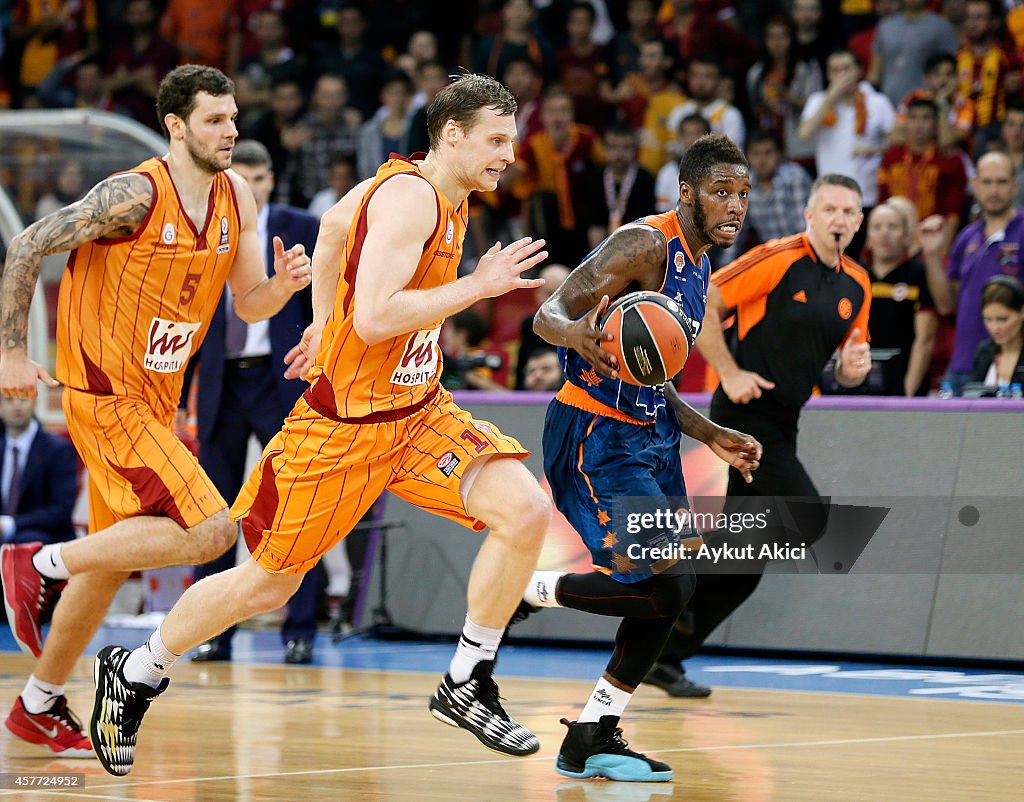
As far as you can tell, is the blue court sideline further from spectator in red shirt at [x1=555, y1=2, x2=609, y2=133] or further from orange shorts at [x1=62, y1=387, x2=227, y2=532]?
spectator in red shirt at [x1=555, y1=2, x2=609, y2=133]

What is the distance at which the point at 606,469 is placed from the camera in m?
5.66

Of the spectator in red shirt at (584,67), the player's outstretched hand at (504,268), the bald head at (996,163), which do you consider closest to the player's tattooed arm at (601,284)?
the player's outstretched hand at (504,268)

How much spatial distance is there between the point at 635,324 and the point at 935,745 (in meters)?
2.30

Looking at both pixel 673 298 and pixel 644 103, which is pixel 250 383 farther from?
pixel 644 103

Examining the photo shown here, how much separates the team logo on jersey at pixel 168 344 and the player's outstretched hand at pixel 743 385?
263 centimetres

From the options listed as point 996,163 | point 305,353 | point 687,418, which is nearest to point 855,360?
point 687,418

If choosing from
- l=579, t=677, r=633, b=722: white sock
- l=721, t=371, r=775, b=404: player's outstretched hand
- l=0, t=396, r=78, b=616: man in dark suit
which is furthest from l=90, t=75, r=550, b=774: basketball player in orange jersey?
l=0, t=396, r=78, b=616: man in dark suit

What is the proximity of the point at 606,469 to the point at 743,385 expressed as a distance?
2045 millimetres

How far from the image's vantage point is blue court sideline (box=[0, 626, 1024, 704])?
7934 millimetres

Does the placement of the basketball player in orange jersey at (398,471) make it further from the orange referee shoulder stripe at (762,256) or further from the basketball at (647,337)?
the orange referee shoulder stripe at (762,256)

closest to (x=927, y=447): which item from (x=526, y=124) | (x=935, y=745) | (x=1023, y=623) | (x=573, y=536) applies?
(x=1023, y=623)

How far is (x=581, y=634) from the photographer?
31.2ft

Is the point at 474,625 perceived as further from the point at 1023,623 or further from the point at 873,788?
the point at 1023,623

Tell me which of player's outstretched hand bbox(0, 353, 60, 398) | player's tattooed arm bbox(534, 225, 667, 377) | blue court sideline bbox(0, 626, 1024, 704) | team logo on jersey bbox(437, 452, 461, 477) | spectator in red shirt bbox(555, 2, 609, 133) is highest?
spectator in red shirt bbox(555, 2, 609, 133)
